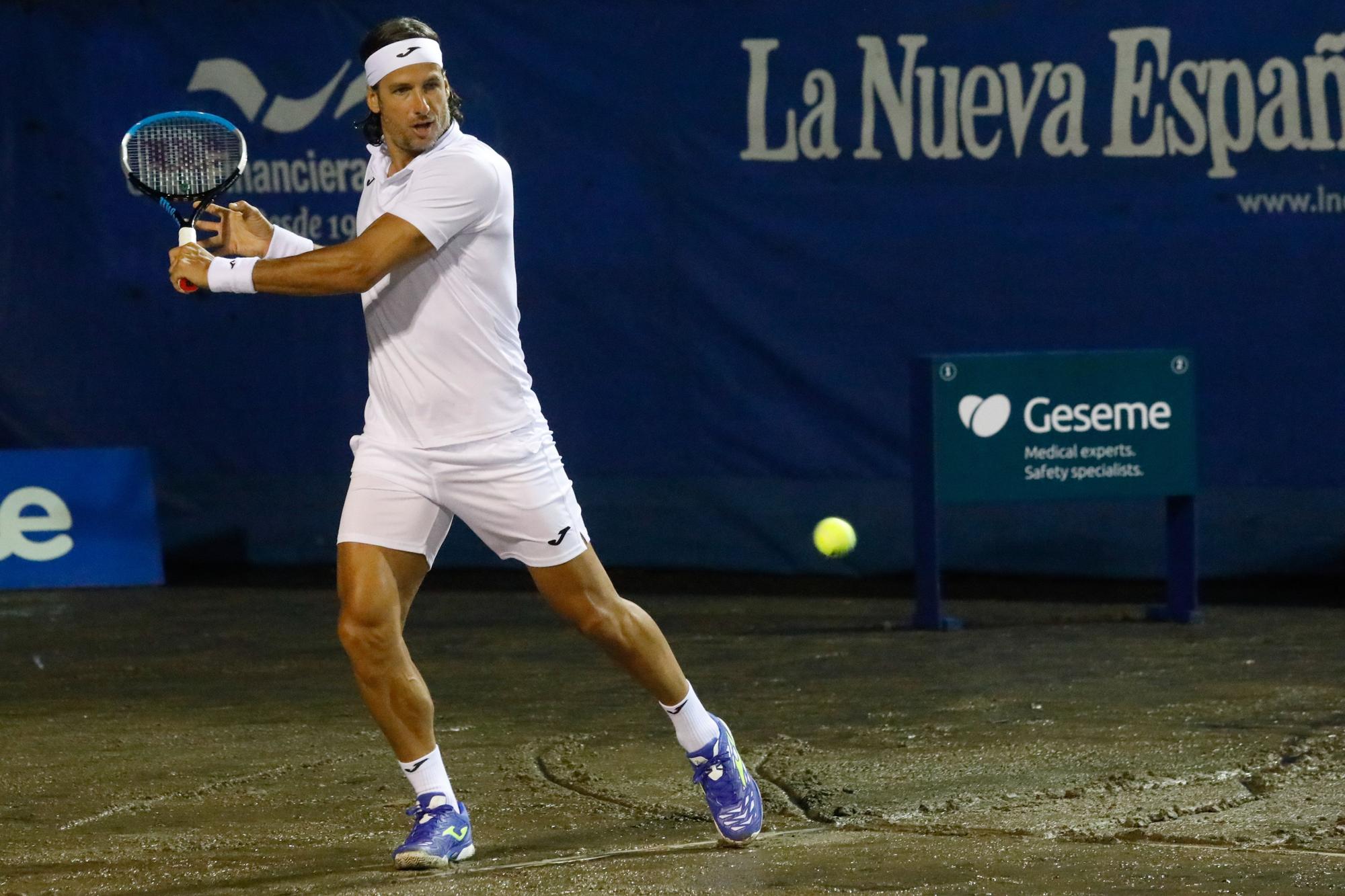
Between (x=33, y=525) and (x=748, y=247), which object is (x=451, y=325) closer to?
(x=748, y=247)

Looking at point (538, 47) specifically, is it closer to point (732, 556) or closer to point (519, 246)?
point (519, 246)

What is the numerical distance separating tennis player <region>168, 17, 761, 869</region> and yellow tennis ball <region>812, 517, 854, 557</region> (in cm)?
391

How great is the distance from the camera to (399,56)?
4352 mm

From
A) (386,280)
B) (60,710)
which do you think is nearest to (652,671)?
(386,280)

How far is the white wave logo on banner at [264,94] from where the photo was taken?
9.33 meters

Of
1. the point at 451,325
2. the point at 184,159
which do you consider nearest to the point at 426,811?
the point at 451,325

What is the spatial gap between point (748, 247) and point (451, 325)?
15.8 ft

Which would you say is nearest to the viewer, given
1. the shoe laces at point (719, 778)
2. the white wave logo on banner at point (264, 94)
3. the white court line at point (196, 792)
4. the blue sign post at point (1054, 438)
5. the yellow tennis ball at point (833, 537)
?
the shoe laces at point (719, 778)

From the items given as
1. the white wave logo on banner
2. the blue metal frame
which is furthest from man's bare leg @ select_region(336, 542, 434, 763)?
the white wave logo on banner

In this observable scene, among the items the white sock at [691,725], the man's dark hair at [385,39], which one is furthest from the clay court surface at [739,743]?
the man's dark hair at [385,39]

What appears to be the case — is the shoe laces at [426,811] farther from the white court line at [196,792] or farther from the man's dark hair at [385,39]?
the man's dark hair at [385,39]

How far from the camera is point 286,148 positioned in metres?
9.39

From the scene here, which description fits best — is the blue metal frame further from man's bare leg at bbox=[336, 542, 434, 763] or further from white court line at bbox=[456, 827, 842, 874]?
white court line at bbox=[456, 827, 842, 874]

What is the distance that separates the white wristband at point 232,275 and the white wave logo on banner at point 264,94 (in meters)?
5.17
